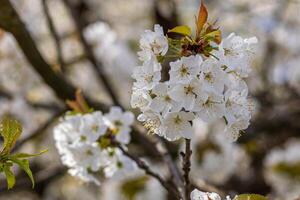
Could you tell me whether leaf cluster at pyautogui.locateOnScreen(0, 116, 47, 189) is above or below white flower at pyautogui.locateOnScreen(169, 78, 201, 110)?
below

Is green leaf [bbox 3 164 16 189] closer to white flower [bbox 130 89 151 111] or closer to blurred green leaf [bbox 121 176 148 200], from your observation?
white flower [bbox 130 89 151 111]

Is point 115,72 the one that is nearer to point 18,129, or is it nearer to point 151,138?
point 151,138

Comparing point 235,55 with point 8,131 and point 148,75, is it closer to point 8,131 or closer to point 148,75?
point 148,75

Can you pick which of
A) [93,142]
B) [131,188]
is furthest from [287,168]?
[93,142]

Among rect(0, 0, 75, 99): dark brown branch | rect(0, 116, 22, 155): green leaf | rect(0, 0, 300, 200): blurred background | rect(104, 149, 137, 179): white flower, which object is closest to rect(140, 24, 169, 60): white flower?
rect(0, 116, 22, 155): green leaf

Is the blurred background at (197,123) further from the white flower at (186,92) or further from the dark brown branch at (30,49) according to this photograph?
the white flower at (186,92)

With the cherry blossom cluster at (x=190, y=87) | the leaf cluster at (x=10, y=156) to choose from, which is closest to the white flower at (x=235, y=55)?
the cherry blossom cluster at (x=190, y=87)
